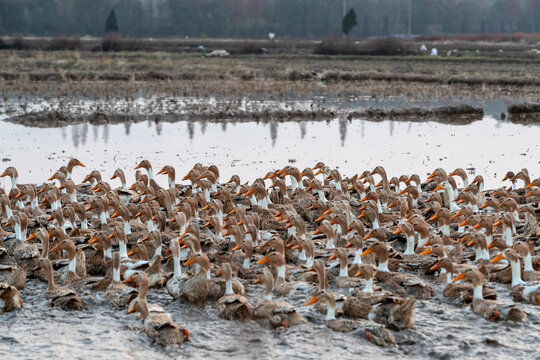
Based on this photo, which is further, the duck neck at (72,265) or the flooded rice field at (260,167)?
the duck neck at (72,265)

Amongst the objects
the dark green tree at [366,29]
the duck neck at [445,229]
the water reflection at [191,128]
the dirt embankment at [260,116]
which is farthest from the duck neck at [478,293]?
the dark green tree at [366,29]

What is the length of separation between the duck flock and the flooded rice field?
0.18m

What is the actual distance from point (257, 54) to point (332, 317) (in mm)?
51620

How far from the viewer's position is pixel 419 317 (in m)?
9.19

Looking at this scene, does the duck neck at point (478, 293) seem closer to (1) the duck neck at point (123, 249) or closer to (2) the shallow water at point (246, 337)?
(2) the shallow water at point (246, 337)

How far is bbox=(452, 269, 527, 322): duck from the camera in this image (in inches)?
354

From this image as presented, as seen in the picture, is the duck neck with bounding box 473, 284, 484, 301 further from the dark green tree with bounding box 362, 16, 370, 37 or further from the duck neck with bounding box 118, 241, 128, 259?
the dark green tree with bounding box 362, 16, 370, 37

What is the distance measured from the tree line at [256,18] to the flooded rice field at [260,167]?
269 ft

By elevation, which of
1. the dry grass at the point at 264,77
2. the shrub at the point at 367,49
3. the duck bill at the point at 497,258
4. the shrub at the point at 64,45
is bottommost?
the duck bill at the point at 497,258

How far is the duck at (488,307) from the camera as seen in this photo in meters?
8.98

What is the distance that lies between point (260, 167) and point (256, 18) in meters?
101

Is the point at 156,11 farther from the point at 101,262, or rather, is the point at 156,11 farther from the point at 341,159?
the point at 101,262

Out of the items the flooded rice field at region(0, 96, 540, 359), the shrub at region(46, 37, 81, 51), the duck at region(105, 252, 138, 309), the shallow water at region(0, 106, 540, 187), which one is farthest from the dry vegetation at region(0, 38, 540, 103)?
the duck at region(105, 252, 138, 309)

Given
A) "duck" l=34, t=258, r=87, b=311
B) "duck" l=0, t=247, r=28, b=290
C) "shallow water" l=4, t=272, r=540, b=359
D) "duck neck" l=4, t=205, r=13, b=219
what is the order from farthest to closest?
"duck neck" l=4, t=205, r=13, b=219
"duck" l=0, t=247, r=28, b=290
"duck" l=34, t=258, r=87, b=311
"shallow water" l=4, t=272, r=540, b=359
